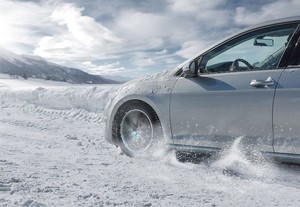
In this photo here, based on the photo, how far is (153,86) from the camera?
178 inches

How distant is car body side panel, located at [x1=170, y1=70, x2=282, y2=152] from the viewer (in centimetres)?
361

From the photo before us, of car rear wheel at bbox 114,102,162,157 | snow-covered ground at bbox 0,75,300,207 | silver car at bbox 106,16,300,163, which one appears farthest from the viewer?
car rear wheel at bbox 114,102,162,157

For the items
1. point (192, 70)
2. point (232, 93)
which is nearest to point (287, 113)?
point (232, 93)

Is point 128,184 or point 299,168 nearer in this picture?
point 128,184

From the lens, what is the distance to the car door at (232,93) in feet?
11.9

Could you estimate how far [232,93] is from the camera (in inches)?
150

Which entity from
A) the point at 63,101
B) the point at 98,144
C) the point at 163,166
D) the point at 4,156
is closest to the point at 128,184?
the point at 163,166

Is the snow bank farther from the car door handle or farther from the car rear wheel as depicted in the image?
the car door handle

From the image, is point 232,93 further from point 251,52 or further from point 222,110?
point 251,52

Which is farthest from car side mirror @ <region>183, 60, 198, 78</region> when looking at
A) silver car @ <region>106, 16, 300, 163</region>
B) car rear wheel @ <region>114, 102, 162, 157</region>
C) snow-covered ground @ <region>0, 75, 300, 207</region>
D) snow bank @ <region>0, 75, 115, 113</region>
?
snow bank @ <region>0, 75, 115, 113</region>

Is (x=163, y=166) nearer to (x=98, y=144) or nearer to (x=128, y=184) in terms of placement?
(x=128, y=184)

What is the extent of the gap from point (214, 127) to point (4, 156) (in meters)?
2.42

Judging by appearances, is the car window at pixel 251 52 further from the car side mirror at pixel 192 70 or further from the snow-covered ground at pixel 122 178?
the snow-covered ground at pixel 122 178

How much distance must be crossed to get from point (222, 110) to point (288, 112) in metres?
0.68
